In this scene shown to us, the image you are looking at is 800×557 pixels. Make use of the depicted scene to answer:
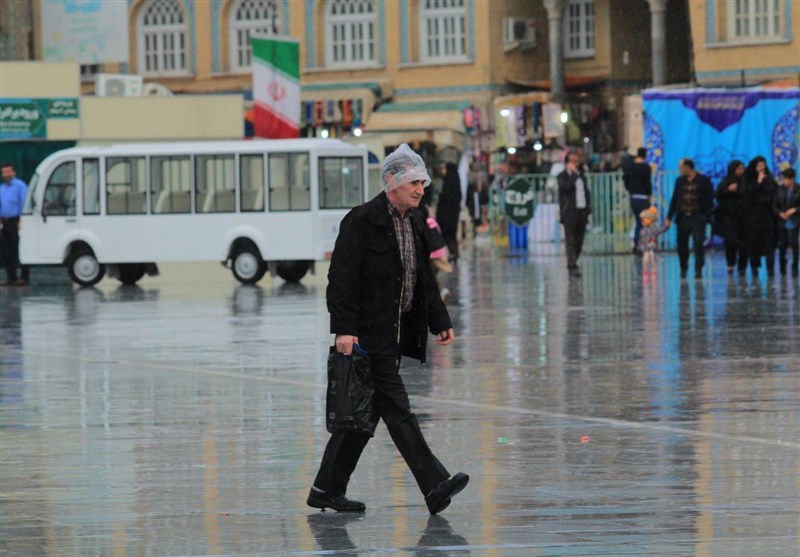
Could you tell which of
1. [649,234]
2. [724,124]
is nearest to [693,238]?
[649,234]

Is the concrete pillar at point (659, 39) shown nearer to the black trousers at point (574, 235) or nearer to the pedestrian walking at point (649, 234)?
the pedestrian walking at point (649, 234)

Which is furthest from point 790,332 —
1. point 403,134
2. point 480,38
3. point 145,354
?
point 480,38

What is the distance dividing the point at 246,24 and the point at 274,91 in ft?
76.5

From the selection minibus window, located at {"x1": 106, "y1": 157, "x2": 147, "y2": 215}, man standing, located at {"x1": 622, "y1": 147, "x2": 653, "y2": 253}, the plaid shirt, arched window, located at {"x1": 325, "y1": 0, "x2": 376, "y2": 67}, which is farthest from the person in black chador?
arched window, located at {"x1": 325, "y1": 0, "x2": 376, "y2": 67}

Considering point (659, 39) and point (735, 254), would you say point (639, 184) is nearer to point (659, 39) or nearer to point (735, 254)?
point (735, 254)

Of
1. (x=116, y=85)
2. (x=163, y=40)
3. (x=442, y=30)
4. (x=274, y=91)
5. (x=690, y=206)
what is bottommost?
(x=690, y=206)

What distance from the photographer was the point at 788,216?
28047 mm

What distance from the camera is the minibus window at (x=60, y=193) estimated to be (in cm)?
3234

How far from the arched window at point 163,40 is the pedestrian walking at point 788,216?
34.3 meters

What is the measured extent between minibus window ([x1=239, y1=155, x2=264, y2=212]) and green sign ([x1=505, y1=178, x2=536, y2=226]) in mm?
9240

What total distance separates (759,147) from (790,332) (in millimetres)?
17511

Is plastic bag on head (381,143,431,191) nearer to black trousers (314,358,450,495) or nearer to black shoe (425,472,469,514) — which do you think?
black trousers (314,358,450,495)

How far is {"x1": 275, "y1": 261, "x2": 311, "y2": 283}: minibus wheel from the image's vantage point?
31.7 m

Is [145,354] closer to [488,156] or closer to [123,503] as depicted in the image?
[123,503]
